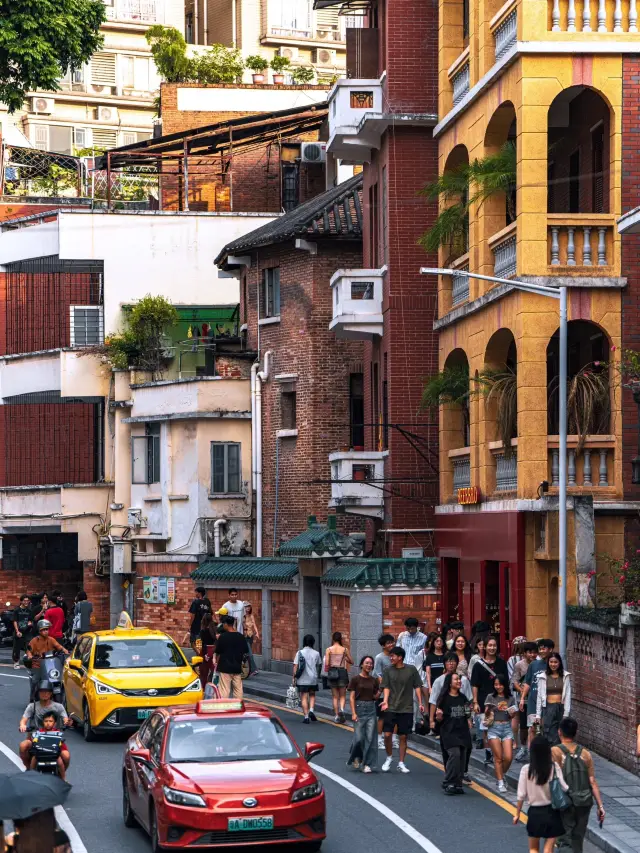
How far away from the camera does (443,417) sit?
33219mm

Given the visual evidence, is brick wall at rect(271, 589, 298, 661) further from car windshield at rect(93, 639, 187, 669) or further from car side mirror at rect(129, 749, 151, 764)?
car side mirror at rect(129, 749, 151, 764)

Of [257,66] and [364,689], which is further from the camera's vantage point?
[257,66]

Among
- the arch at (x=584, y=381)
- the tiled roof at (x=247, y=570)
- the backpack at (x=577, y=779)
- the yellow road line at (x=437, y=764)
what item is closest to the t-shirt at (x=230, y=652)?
the yellow road line at (x=437, y=764)

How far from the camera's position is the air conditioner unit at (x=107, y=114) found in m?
90.5

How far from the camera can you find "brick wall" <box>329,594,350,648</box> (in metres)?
31.9

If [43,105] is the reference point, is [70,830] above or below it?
below

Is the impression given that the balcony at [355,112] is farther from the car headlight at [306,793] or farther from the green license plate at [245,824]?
the green license plate at [245,824]

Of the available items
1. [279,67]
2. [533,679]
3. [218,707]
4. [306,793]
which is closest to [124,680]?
[533,679]

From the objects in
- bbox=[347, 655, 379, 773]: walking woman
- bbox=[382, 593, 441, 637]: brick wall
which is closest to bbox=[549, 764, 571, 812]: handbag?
bbox=[347, 655, 379, 773]: walking woman

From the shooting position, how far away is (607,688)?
2183 cm

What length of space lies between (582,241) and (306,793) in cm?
1389

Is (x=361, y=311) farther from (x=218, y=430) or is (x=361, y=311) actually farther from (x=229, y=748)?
(x=229, y=748)


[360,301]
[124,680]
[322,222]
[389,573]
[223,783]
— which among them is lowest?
[124,680]

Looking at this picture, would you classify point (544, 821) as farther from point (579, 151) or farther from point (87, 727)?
point (579, 151)
